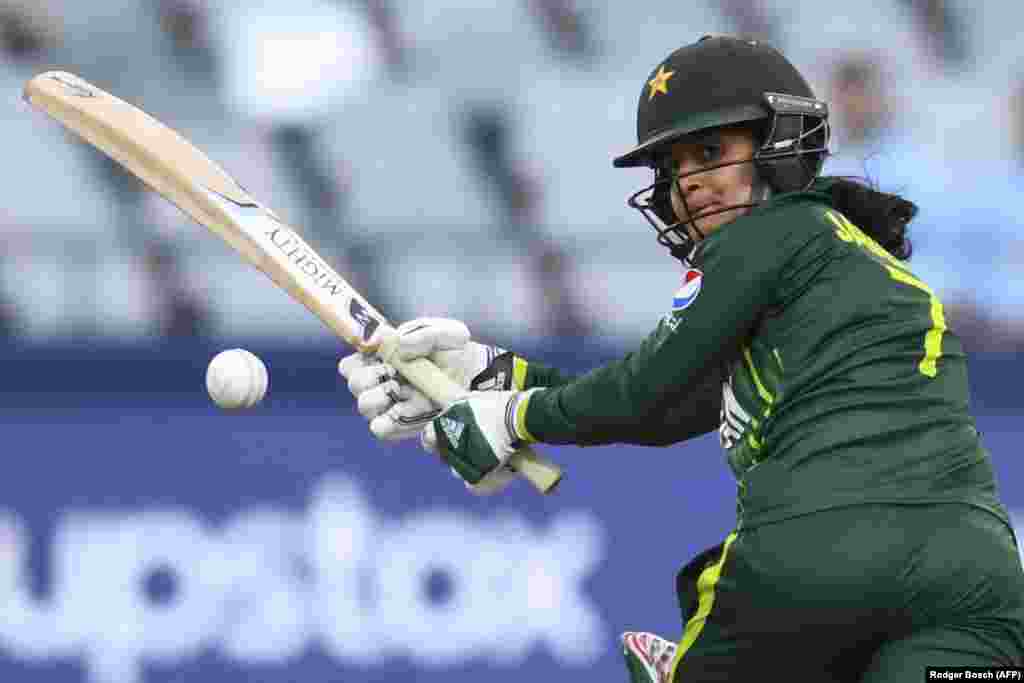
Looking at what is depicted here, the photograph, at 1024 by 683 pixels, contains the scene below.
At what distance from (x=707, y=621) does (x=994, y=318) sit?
14.0 ft

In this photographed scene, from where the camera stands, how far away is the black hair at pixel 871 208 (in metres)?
3.07

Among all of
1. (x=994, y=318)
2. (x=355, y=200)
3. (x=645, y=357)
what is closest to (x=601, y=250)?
(x=355, y=200)

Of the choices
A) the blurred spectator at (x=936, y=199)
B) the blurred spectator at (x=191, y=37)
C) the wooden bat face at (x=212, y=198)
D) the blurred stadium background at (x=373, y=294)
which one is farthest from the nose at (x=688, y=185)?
the blurred spectator at (x=191, y=37)

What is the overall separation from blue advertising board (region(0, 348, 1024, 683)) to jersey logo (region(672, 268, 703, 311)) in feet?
10.2

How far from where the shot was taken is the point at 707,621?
112 inches

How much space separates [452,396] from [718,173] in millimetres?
846

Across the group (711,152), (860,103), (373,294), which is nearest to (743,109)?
(711,152)

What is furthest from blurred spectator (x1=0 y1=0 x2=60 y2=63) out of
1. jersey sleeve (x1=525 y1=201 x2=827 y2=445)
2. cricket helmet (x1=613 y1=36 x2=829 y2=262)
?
jersey sleeve (x1=525 y1=201 x2=827 y2=445)

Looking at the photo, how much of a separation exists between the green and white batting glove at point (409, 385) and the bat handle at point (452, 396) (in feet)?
0.07

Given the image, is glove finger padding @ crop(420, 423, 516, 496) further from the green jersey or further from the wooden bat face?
the green jersey

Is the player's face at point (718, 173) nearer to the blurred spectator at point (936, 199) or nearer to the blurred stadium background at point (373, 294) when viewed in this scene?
the blurred stadium background at point (373, 294)

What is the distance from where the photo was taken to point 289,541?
585cm

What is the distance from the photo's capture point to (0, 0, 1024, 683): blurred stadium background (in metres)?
5.82

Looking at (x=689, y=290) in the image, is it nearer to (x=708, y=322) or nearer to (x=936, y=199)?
(x=708, y=322)
